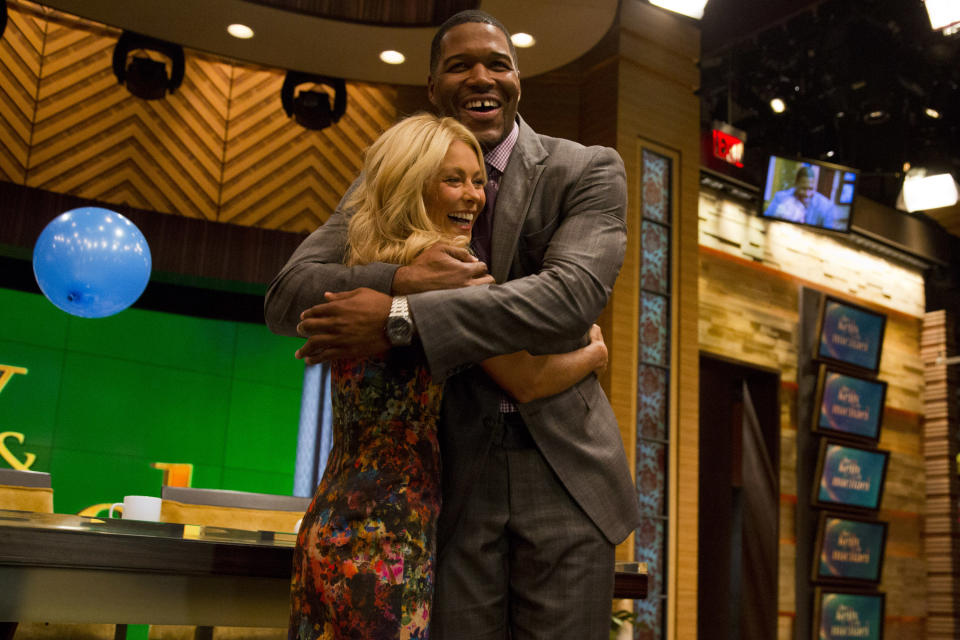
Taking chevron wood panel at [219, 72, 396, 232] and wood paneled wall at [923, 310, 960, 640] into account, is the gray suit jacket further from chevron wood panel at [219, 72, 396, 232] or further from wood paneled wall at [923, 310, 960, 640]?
wood paneled wall at [923, 310, 960, 640]

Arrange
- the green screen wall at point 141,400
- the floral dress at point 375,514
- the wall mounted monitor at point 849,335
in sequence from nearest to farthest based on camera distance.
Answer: the floral dress at point 375,514
the green screen wall at point 141,400
the wall mounted monitor at point 849,335

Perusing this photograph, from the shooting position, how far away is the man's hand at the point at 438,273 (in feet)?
4.01

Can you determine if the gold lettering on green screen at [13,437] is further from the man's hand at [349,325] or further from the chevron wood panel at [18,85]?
the man's hand at [349,325]

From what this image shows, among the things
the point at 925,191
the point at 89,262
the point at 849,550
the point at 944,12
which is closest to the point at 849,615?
the point at 849,550

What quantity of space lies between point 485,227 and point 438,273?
231mm

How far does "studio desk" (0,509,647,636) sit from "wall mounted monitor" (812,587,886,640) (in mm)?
6699

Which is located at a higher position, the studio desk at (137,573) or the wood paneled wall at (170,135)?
the wood paneled wall at (170,135)

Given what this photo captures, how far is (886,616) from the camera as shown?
8281 mm

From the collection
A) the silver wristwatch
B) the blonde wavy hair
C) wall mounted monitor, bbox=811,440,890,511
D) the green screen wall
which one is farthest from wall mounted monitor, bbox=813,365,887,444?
the silver wristwatch

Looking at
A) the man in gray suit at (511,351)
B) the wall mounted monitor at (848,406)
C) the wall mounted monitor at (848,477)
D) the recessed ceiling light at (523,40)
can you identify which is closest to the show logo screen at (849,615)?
the wall mounted monitor at (848,477)

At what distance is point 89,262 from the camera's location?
175 inches

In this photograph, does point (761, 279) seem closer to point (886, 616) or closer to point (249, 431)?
point (886, 616)

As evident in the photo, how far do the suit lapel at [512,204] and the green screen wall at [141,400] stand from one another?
5693 millimetres

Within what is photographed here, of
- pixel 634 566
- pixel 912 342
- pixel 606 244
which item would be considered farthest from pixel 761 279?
pixel 606 244
